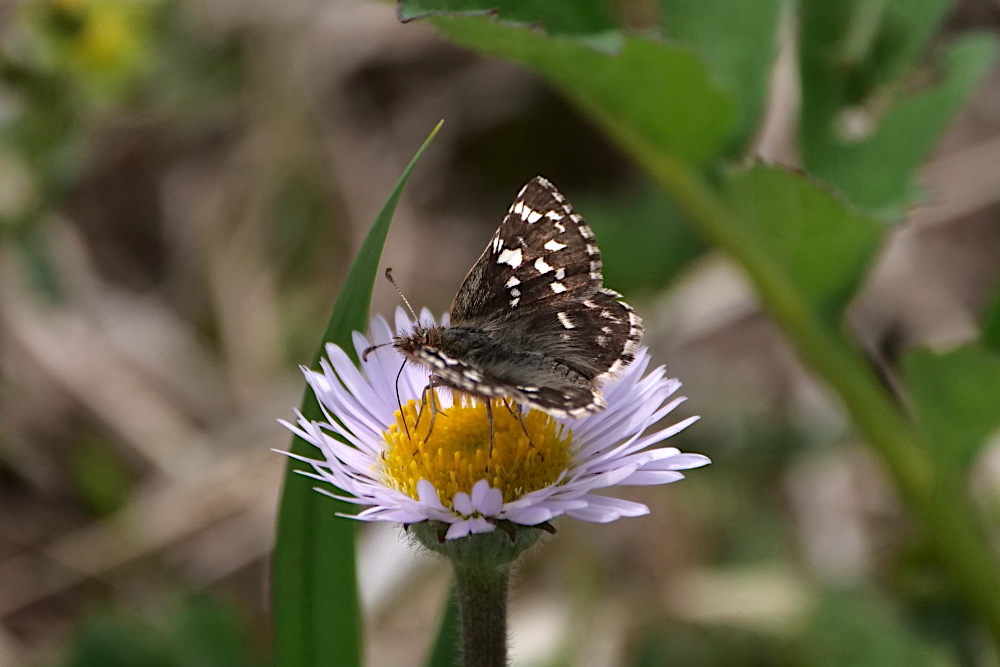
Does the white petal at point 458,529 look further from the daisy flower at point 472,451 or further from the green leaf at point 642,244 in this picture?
the green leaf at point 642,244

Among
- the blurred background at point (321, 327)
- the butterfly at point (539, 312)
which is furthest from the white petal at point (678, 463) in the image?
the blurred background at point (321, 327)

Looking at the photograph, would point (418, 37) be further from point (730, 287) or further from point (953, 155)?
point (953, 155)

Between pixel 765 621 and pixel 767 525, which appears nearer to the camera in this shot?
pixel 765 621

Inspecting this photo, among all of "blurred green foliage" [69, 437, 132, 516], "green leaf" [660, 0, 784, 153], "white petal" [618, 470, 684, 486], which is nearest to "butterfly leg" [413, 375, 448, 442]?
"white petal" [618, 470, 684, 486]

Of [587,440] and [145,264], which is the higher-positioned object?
[145,264]

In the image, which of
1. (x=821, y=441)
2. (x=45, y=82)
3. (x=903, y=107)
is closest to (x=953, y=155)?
(x=821, y=441)

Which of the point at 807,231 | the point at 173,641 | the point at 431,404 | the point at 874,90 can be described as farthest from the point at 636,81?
the point at 173,641
